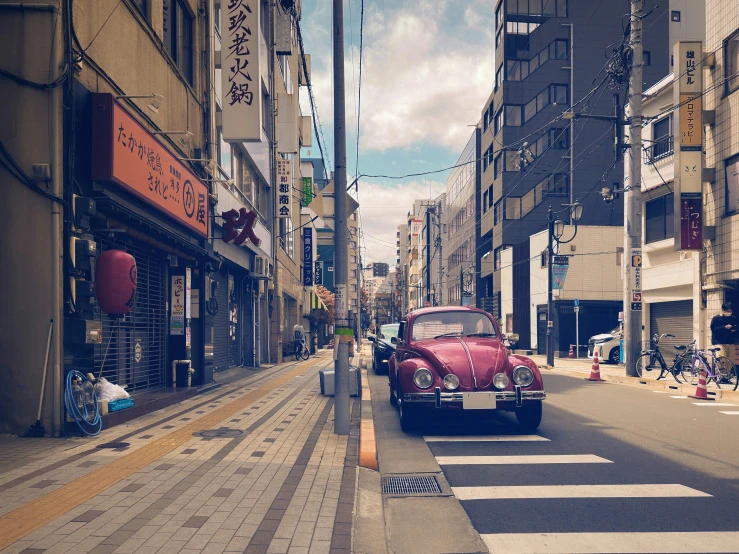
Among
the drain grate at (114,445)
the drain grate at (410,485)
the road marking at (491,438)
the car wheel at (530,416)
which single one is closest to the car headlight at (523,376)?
the car wheel at (530,416)

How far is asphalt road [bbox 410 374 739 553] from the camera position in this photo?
4.12 metres

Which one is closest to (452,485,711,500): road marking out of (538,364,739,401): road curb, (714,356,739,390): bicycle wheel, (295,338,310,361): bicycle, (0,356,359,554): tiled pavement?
(0,356,359,554): tiled pavement

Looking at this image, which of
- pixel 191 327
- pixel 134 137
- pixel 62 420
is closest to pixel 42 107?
pixel 134 137

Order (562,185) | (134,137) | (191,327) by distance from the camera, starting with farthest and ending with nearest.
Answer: (562,185) < (191,327) < (134,137)

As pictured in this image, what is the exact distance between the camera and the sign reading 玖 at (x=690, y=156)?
16625mm

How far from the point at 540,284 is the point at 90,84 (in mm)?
31519

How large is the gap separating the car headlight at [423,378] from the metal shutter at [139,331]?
433 centimetres

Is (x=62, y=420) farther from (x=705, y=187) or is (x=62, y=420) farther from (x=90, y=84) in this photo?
(x=705, y=187)

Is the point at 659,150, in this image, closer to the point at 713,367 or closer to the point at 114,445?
the point at 713,367

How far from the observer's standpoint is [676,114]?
16.9m

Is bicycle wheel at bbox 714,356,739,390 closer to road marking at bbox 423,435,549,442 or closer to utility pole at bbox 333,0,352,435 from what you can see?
road marking at bbox 423,435,549,442

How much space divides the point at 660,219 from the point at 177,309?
17524 mm

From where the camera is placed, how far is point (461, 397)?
7.60 meters

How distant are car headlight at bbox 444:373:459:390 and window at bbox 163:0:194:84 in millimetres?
8283
